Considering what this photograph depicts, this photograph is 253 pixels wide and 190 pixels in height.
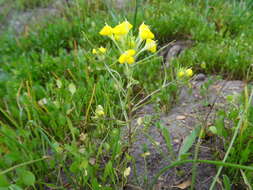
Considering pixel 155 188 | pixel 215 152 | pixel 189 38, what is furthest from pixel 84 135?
pixel 189 38

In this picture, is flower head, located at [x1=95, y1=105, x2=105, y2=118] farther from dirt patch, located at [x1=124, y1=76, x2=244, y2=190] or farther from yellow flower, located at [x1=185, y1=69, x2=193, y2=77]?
yellow flower, located at [x1=185, y1=69, x2=193, y2=77]

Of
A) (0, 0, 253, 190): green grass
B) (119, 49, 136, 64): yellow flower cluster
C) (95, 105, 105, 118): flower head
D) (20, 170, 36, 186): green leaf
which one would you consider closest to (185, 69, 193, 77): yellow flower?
(0, 0, 253, 190): green grass

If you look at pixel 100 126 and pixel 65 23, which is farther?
pixel 65 23

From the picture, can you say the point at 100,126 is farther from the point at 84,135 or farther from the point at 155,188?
the point at 155,188

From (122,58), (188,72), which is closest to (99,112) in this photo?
(122,58)

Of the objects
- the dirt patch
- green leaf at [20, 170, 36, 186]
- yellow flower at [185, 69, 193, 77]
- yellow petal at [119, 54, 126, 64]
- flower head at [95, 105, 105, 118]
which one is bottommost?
the dirt patch

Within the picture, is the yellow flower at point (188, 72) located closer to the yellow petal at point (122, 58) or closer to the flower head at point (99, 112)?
the yellow petal at point (122, 58)

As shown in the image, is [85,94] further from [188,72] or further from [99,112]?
[188,72]
